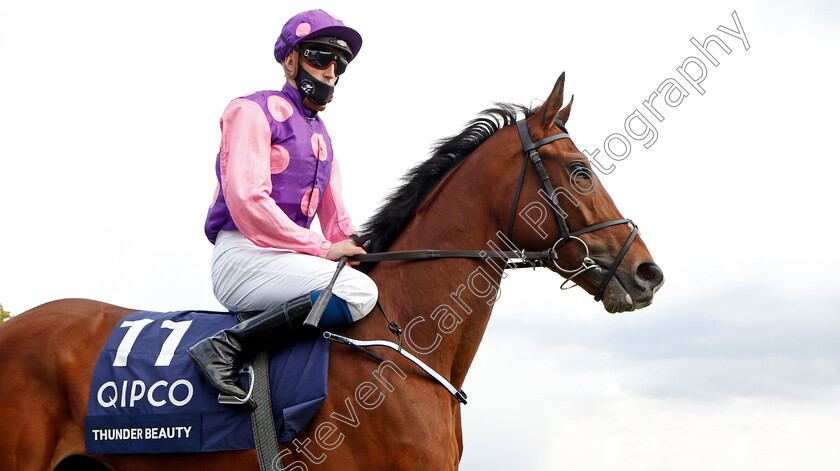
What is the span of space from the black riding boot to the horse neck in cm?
55

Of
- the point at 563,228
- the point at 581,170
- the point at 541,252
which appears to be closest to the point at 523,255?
the point at 541,252

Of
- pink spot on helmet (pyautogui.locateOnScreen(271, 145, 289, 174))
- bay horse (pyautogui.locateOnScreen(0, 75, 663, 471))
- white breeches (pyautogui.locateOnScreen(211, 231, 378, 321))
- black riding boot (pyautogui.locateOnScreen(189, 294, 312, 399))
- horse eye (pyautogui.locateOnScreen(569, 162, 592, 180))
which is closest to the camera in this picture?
bay horse (pyautogui.locateOnScreen(0, 75, 663, 471))

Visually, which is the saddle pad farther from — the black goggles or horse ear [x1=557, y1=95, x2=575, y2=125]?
horse ear [x1=557, y1=95, x2=575, y2=125]

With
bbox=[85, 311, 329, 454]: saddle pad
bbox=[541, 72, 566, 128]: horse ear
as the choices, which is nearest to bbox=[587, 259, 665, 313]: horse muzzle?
bbox=[541, 72, 566, 128]: horse ear

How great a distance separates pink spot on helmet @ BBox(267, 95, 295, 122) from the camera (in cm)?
447

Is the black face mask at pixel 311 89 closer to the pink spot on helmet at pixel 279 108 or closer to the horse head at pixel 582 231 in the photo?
the pink spot on helmet at pixel 279 108

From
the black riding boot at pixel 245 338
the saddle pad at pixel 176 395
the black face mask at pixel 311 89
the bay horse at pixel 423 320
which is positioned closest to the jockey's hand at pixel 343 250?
the bay horse at pixel 423 320

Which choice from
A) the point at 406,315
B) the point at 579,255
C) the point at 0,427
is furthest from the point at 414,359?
the point at 0,427

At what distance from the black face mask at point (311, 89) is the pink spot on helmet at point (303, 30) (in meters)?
0.21

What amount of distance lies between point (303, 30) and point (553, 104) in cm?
178

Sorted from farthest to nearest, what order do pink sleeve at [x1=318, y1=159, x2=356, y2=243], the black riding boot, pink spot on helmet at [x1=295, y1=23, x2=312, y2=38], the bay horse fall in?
pink sleeve at [x1=318, y1=159, x2=356, y2=243]
pink spot on helmet at [x1=295, y1=23, x2=312, y2=38]
the black riding boot
the bay horse

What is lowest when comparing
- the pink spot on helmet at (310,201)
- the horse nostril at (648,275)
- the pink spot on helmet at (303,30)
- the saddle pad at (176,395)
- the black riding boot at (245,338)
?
the saddle pad at (176,395)

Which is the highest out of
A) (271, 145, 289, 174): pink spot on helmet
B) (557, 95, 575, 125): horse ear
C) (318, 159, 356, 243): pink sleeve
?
(557, 95, 575, 125): horse ear

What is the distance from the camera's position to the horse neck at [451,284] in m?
4.13
